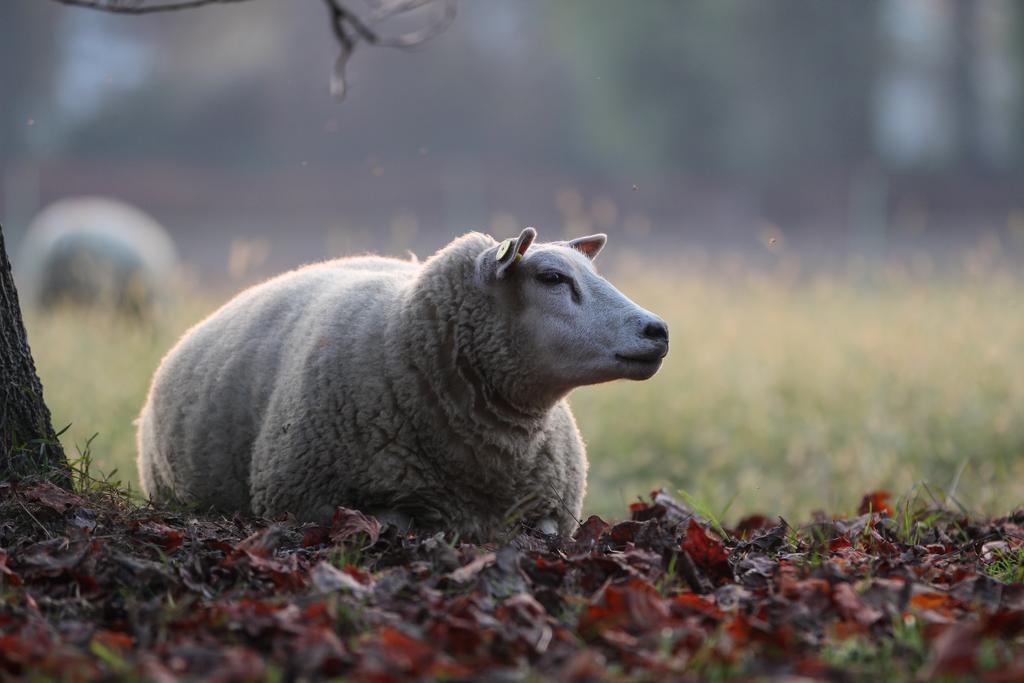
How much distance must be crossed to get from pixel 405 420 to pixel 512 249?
680 millimetres

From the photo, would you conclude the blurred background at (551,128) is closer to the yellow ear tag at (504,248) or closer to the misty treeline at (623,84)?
the misty treeline at (623,84)

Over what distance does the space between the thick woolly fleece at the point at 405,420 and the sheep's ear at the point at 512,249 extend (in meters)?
0.15

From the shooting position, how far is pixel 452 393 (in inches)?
154

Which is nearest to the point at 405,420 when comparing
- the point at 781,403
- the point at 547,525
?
the point at 547,525

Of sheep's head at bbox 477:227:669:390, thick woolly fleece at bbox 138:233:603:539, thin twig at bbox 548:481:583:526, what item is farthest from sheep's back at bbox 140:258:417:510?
thin twig at bbox 548:481:583:526

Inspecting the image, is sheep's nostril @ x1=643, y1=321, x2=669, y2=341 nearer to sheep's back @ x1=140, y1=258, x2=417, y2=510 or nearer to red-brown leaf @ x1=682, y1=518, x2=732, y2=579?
red-brown leaf @ x1=682, y1=518, x2=732, y2=579

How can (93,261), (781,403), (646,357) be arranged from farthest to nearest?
(93,261) < (781,403) < (646,357)

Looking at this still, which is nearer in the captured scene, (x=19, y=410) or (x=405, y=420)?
(x=19, y=410)

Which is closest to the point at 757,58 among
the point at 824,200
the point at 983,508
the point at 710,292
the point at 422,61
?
the point at 824,200

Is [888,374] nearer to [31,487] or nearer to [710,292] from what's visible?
[710,292]

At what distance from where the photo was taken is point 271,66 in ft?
103

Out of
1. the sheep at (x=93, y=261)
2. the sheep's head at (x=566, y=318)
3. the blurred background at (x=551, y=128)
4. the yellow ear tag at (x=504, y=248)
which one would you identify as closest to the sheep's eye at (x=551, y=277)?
the sheep's head at (x=566, y=318)

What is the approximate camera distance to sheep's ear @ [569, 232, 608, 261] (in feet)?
14.2

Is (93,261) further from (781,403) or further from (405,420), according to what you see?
(405,420)
